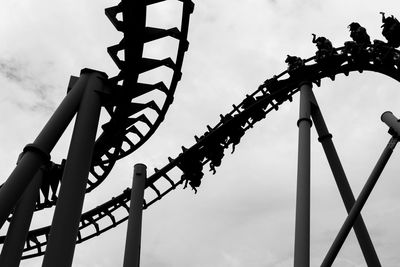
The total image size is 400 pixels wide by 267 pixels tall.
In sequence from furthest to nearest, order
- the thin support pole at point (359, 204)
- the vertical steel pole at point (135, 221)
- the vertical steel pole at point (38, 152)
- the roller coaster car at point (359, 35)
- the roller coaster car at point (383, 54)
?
the roller coaster car at point (359, 35), the roller coaster car at point (383, 54), the vertical steel pole at point (135, 221), the thin support pole at point (359, 204), the vertical steel pole at point (38, 152)

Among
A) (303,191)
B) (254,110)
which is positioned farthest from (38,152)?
(254,110)

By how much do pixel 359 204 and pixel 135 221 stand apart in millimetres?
2894

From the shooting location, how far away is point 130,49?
13.1 ft

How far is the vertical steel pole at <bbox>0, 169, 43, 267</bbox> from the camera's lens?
3.94 meters

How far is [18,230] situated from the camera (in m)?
4.14

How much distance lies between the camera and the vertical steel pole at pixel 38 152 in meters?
3.22

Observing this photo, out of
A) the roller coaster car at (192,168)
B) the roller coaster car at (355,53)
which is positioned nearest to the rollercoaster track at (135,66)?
the roller coaster car at (192,168)

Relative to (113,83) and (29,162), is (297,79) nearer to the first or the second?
(113,83)

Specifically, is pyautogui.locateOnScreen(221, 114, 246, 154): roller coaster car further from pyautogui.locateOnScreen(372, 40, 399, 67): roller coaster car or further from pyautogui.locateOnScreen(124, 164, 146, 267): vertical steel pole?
pyautogui.locateOnScreen(372, 40, 399, 67): roller coaster car

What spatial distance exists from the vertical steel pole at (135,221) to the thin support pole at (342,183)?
2631mm

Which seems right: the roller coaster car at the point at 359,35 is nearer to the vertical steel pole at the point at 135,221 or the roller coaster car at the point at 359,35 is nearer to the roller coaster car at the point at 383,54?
the roller coaster car at the point at 383,54

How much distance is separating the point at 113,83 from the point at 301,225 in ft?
8.20

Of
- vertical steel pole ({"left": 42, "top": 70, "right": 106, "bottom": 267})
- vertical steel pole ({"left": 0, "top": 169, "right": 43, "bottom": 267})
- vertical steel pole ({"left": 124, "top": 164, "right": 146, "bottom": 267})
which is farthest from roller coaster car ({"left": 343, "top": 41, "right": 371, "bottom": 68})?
vertical steel pole ({"left": 0, "top": 169, "right": 43, "bottom": 267})

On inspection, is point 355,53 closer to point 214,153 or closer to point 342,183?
point 342,183
